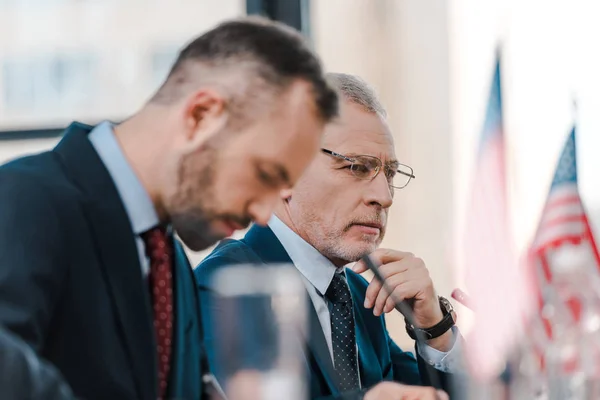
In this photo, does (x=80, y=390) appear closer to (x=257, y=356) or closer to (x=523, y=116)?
(x=257, y=356)

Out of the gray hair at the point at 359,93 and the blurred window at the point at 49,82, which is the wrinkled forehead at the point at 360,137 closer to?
the gray hair at the point at 359,93

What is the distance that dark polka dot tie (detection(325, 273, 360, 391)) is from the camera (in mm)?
1825

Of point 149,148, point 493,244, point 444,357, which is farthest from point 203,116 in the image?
point 493,244

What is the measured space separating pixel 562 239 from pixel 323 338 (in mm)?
911

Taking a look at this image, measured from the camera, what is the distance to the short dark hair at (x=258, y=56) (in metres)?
1.31

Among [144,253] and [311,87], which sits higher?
[311,87]

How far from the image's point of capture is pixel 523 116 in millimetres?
4012

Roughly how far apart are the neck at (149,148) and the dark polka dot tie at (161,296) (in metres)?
0.04

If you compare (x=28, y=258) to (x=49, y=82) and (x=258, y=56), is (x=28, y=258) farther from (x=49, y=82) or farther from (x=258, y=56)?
(x=49, y=82)

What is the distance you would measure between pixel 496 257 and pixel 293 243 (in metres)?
0.68

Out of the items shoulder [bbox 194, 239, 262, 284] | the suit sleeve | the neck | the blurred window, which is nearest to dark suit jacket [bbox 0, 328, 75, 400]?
the suit sleeve

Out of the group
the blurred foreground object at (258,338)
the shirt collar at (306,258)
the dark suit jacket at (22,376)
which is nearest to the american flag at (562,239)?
the shirt collar at (306,258)

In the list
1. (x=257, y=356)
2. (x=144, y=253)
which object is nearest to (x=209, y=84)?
(x=144, y=253)

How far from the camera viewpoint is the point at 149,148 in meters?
1.34
